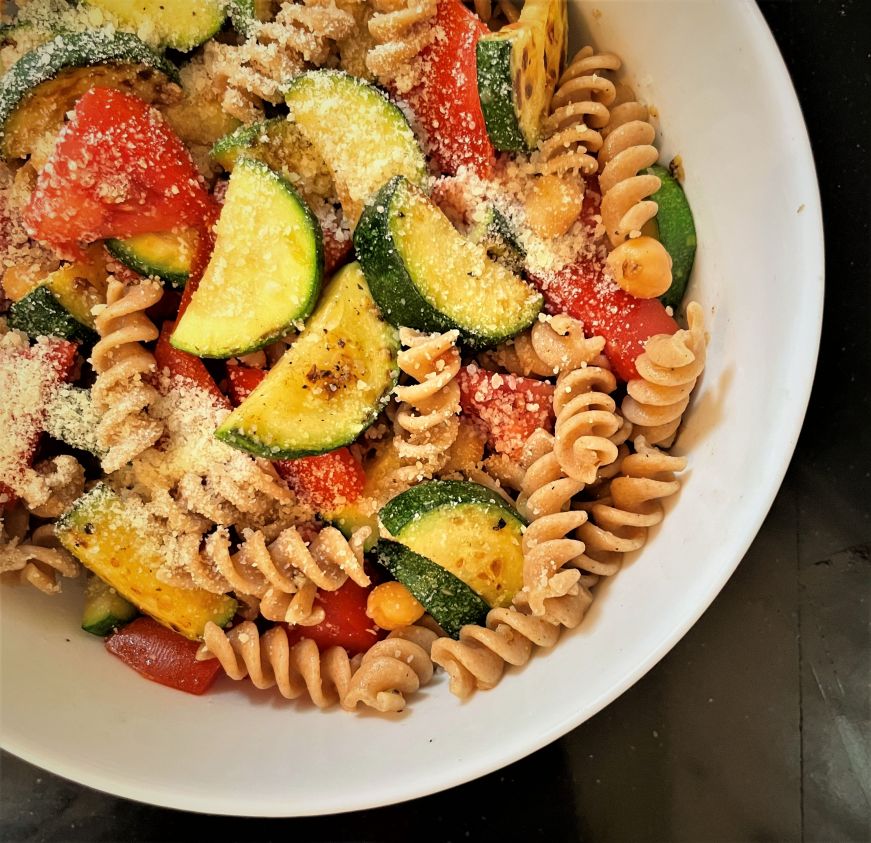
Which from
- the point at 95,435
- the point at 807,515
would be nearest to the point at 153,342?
the point at 95,435

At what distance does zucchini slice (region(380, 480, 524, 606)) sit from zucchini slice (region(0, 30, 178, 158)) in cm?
119

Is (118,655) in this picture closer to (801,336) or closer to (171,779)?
(171,779)

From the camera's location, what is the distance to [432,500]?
6.47 ft

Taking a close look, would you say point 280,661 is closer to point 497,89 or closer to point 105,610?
point 105,610

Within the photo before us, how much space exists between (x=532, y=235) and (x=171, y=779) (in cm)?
156

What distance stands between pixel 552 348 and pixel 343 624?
2.92ft

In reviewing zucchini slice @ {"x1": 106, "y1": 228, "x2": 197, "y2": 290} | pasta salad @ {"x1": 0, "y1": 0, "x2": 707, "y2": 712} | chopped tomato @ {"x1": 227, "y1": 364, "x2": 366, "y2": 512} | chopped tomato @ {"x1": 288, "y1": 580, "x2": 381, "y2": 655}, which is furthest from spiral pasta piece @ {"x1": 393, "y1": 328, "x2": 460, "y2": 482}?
zucchini slice @ {"x1": 106, "y1": 228, "x2": 197, "y2": 290}

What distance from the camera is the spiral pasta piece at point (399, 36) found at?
196 centimetres

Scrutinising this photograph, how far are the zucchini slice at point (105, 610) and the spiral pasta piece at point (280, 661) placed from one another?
0.23 metres

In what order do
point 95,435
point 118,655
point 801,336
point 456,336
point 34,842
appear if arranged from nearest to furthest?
1. point 801,336
2. point 456,336
3. point 95,435
4. point 118,655
5. point 34,842

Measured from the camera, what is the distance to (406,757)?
1991mm

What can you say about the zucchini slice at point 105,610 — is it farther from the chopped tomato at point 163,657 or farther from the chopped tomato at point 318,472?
the chopped tomato at point 318,472

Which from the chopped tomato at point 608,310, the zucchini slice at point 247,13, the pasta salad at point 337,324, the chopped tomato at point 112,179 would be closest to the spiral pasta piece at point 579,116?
the pasta salad at point 337,324

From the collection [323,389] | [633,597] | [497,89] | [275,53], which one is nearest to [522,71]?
[497,89]
